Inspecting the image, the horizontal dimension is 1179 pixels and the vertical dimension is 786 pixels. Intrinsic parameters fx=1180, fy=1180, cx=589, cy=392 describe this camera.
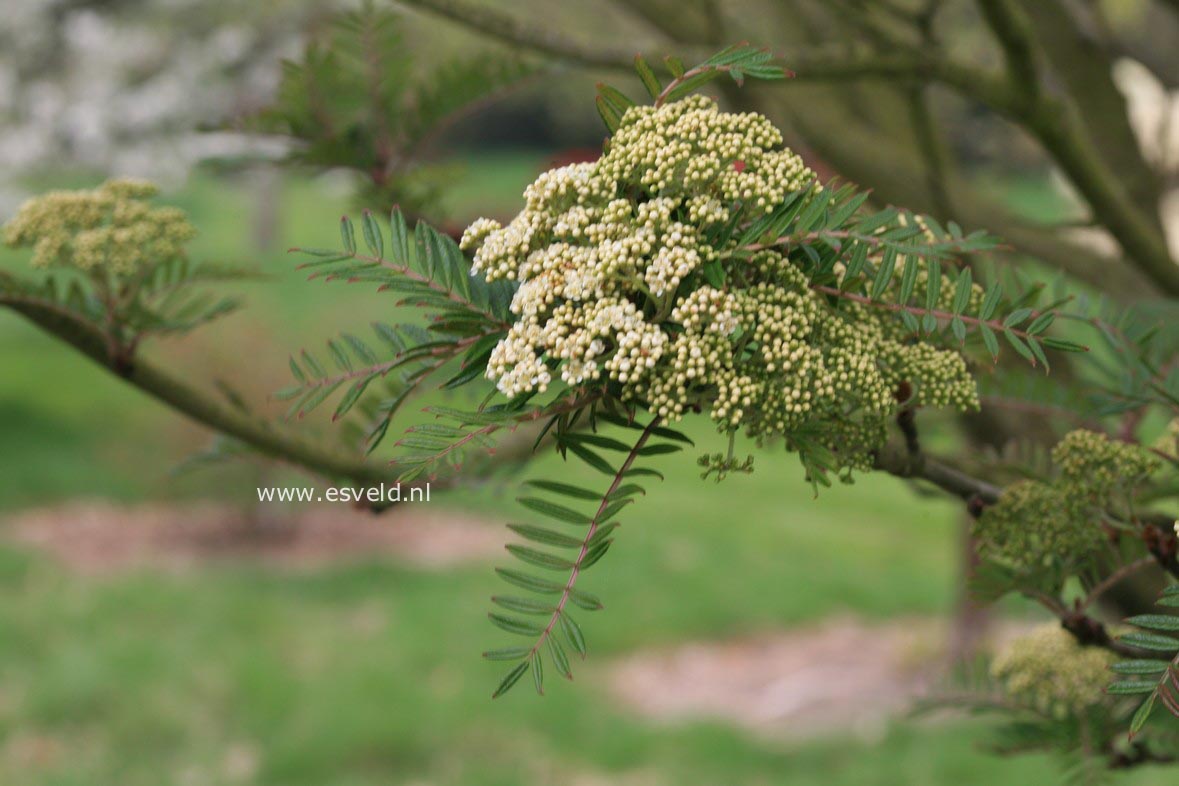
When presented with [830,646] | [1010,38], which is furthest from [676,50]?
[830,646]

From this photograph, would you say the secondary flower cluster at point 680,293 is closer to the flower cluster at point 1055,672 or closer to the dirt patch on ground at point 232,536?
the flower cluster at point 1055,672

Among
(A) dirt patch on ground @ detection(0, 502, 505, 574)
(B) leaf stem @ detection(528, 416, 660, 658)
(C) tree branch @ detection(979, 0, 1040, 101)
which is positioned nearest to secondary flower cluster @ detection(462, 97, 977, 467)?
(B) leaf stem @ detection(528, 416, 660, 658)

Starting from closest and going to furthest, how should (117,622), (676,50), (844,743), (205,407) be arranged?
(205,407)
(676,50)
(844,743)
(117,622)

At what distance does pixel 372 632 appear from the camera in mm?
7645

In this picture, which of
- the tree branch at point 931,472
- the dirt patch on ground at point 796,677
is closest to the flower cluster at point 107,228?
the tree branch at point 931,472

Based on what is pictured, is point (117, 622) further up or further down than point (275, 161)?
further down

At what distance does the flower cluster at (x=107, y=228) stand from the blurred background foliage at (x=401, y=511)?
519 millimetres

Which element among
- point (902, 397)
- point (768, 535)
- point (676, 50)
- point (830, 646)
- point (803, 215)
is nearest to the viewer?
point (803, 215)

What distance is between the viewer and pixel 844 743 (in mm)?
6590

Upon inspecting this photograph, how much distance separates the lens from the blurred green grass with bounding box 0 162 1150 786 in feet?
19.5

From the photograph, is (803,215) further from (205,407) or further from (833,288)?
(205,407)

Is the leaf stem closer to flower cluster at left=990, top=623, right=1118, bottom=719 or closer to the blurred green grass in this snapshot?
flower cluster at left=990, top=623, right=1118, bottom=719

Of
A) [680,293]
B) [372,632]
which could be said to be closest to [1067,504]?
[680,293]

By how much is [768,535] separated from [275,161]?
851 cm
